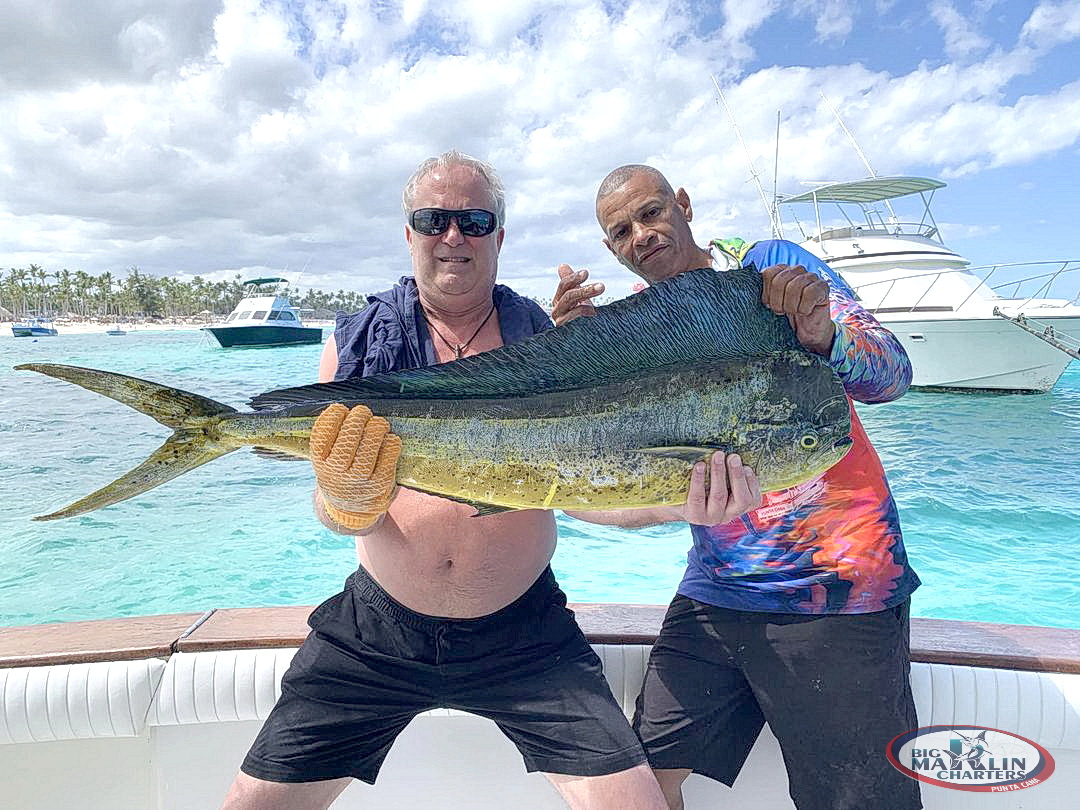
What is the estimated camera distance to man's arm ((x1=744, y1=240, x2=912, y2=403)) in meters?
1.70

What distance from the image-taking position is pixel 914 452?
14.9m

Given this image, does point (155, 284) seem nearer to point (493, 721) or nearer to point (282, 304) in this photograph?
point (282, 304)

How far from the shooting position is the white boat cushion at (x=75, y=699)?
87.8 inches

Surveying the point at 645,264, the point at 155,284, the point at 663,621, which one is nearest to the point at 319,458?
the point at 645,264

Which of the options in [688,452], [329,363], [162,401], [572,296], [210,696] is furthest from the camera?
[329,363]

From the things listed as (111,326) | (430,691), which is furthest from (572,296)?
(111,326)

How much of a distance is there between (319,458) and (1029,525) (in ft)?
38.3

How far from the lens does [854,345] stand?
1.85m

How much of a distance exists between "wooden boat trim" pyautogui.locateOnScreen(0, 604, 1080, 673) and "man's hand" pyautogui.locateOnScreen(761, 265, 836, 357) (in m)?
1.29

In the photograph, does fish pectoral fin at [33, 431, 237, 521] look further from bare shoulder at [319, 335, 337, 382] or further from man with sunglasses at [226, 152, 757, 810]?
bare shoulder at [319, 335, 337, 382]

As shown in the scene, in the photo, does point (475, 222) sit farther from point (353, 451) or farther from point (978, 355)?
point (978, 355)

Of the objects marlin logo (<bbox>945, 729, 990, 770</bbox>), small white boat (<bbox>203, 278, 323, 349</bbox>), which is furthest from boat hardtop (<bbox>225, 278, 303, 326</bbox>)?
marlin logo (<bbox>945, 729, 990, 770</bbox>)

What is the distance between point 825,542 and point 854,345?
25.1 inches

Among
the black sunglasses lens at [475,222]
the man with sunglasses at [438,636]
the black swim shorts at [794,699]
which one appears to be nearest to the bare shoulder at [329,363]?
the man with sunglasses at [438,636]
